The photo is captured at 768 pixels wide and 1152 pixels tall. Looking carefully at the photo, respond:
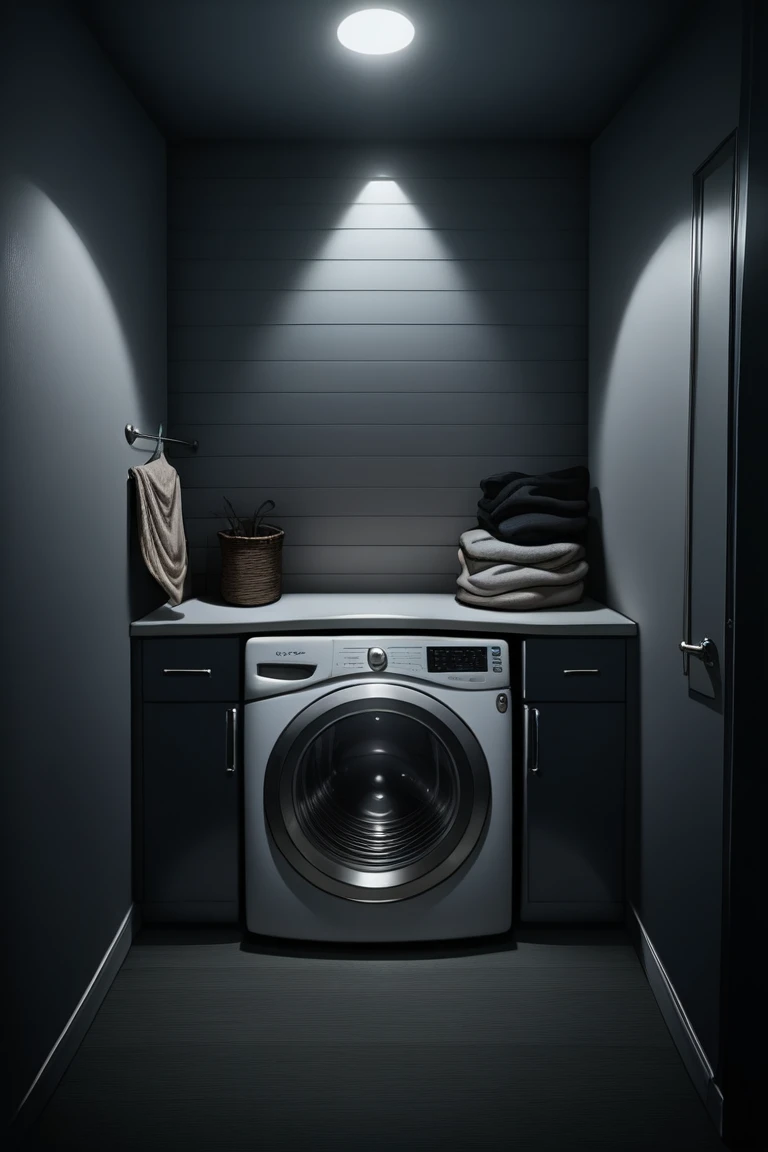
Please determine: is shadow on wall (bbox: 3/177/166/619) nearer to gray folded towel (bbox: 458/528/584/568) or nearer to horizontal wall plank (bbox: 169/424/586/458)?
horizontal wall plank (bbox: 169/424/586/458)

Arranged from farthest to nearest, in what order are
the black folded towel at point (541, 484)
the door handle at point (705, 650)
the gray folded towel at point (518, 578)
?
1. the black folded towel at point (541, 484)
2. the gray folded towel at point (518, 578)
3. the door handle at point (705, 650)

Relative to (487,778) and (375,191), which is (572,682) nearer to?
(487,778)

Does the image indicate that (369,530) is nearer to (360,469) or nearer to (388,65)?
(360,469)

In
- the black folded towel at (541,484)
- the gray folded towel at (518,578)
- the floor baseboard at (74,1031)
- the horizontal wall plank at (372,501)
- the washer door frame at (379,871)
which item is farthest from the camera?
the horizontal wall plank at (372,501)

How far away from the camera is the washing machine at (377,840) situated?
2248mm

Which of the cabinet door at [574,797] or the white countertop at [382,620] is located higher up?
the white countertop at [382,620]

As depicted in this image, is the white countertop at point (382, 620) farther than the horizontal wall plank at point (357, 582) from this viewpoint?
No

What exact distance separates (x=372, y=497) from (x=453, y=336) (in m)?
0.62

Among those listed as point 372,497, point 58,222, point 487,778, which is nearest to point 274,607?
point 372,497

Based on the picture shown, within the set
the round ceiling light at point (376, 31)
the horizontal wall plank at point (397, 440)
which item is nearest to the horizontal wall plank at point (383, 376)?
the horizontal wall plank at point (397, 440)

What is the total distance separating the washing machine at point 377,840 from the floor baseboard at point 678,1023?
37 centimetres

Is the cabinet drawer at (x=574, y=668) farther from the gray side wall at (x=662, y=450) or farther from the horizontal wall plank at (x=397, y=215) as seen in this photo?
the horizontal wall plank at (x=397, y=215)

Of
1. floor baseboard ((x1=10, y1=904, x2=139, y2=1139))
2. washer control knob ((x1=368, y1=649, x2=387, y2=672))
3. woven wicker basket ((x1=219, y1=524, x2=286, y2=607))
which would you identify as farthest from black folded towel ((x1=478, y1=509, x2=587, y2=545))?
floor baseboard ((x1=10, y1=904, x2=139, y2=1139))

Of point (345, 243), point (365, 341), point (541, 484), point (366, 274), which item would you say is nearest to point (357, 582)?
point (541, 484)
